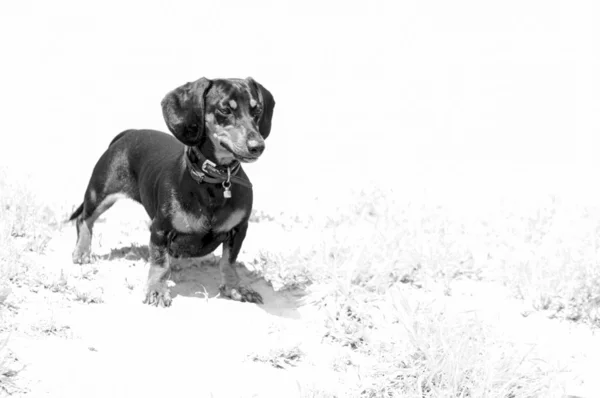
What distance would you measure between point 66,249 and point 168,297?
164 centimetres

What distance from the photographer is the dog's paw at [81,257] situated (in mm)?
5789

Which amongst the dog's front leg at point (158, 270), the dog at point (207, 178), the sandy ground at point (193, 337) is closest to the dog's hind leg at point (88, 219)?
the sandy ground at point (193, 337)

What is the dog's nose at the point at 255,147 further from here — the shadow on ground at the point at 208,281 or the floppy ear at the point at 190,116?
the shadow on ground at the point at 208,281

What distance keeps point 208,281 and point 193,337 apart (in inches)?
42.6

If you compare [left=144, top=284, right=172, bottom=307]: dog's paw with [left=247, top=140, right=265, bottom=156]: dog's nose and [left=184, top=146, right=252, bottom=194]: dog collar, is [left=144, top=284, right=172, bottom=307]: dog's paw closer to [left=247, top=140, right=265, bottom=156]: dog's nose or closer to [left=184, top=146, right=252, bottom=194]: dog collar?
[left=184, top=146, right=252, bottom=194]: dog collar

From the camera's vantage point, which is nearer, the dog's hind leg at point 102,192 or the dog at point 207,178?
the dog at point 207,178

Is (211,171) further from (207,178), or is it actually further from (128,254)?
(128,254)

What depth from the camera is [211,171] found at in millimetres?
4852

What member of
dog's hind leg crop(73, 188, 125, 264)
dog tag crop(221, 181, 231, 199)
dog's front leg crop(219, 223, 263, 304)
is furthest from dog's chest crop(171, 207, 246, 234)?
dog's hind leg crop(73, 188, 125, 264)

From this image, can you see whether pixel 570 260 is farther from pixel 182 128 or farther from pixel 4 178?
pixel 4 178

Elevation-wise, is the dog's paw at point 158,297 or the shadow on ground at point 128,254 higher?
the dog's paw at point 158,297

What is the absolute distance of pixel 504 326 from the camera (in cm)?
531

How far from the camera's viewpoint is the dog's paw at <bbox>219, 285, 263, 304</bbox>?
17.4 ft

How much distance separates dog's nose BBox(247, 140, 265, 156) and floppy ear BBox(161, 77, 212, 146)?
1.85 ft
